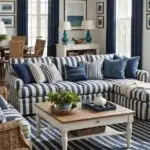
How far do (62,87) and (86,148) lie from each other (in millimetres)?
1779

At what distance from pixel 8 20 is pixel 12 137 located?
6531 millimetres

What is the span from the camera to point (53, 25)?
9.77 metres

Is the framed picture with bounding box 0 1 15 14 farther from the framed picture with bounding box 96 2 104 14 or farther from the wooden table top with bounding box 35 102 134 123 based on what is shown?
the wooden table top with bounding box 35 102 134 123

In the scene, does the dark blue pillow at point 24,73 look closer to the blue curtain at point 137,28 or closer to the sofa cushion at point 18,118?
the sofa cushion at point 18,118

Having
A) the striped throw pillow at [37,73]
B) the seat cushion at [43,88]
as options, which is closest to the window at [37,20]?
the striped throw pillow at [37,73]

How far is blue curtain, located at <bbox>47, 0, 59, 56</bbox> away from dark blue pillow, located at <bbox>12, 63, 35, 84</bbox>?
142 inches

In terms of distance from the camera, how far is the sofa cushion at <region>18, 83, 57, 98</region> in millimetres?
5844

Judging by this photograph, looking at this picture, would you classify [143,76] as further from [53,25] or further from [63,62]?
[53,25]

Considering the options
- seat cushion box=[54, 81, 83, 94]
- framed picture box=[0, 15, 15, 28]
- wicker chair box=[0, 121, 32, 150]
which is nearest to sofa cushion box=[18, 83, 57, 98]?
seat cushion box=[54, 81, 83, 94]

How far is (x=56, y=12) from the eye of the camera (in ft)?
31.9

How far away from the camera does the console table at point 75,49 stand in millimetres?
9268

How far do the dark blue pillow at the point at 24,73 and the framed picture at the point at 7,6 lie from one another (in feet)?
12.1

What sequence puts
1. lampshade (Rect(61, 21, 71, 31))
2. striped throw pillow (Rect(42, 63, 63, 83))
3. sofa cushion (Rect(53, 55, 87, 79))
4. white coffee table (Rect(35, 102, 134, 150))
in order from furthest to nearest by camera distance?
lampshade (Rect(61, 21, 71, 31)), sofa cushion (Rect(53, 55, 87, 79)), striped throw pillow (Rect(42, 63, 63, 83)), white coffee table (Rect(35, 102, 134, 150))

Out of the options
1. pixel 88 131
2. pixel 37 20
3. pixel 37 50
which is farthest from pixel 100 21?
pixel 88 131
